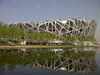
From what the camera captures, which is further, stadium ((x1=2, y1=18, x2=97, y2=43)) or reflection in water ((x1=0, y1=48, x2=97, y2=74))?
stadium ((x1=2, y1=18, x2=97, y2=43))

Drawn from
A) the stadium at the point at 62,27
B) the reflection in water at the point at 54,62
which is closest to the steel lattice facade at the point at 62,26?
the stadium at the point at 62,27

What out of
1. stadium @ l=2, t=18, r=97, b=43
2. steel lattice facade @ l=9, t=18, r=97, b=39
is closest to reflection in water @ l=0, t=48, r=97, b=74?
stadium @ l=2, t=18, r=97, b=43

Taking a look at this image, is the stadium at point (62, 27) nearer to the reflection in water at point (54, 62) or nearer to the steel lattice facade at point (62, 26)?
the steel lattice facade at point (62, 26)

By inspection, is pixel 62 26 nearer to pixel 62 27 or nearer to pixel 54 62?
pixel 62 27

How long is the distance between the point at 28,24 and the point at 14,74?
82734mm

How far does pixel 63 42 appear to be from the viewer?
265 ft

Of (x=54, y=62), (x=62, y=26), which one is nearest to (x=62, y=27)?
(x=62, y=26)

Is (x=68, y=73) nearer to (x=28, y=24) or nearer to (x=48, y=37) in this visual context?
(x=48, y=37)

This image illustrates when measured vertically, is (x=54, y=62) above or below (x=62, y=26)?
below

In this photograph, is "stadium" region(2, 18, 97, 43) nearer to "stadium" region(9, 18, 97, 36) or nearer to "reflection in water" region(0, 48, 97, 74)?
"stadium" region(9, 18, 97, 36)

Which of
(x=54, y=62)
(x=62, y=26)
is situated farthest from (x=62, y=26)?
(x=54, y=62)

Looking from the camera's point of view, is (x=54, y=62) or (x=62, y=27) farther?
(x=62, y=27)

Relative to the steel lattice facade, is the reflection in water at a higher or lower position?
lower

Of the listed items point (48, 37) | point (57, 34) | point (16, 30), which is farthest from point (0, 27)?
point (57, 34)
